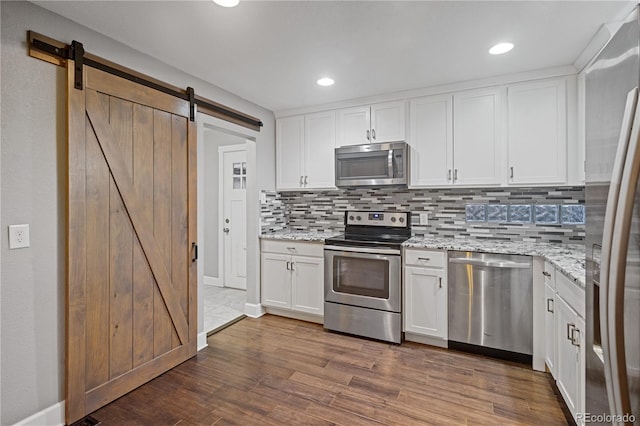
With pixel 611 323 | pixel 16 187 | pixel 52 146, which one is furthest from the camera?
pixel 52 146

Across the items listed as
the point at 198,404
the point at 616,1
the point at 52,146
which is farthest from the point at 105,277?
the point at 616,1

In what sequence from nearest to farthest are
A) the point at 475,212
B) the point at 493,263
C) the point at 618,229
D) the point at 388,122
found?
the point at 618,229, the point at 493,263, the point at 475,212, the point at 388,122

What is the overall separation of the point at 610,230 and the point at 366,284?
2.42 m

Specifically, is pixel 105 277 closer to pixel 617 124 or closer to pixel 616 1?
pixel 617 124

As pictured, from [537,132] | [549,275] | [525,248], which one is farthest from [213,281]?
[537,132]

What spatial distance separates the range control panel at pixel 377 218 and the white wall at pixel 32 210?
269cm

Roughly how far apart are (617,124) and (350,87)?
8.44 ft

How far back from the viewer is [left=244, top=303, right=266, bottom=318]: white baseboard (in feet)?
12.0

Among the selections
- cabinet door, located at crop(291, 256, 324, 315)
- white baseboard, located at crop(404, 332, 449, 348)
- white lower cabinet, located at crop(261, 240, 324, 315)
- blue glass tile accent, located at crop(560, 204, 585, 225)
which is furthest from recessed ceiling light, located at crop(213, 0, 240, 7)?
blue glass tile accent, located at crop(560, 204, 585, 225)

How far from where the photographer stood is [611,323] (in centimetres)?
78

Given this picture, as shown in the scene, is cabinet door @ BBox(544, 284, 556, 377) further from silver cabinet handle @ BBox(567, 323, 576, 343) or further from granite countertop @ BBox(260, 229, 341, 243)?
granite countertop @ BBox(260, 229, 341, 243)

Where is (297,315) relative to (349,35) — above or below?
below

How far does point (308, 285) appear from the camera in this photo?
11.2ft

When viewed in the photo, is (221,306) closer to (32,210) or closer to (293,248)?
(293,248)
